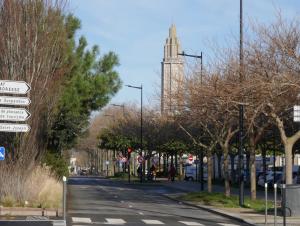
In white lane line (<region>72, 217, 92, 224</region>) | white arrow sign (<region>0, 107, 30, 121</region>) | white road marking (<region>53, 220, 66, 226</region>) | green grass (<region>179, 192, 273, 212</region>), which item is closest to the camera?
white arrow sign (<region>0, 107, 30, 121</region>)

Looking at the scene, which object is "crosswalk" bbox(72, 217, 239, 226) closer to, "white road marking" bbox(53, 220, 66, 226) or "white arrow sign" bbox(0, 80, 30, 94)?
"white road marking" bbox(53, 220, 66, 226)

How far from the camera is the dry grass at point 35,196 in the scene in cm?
2397

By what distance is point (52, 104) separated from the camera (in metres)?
28.8

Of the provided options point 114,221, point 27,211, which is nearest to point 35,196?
point 27,211

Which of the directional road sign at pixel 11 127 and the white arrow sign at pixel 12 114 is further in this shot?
the white arrow sign at pixel 12 114

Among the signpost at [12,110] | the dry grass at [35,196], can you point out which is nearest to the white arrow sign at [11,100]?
the signpost at [12,110]

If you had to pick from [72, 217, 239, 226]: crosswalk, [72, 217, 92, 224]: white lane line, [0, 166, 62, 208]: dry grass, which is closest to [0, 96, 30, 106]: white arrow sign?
[72, 217, 239, 226]: crosswalk

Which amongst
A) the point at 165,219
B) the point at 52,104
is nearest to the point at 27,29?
the point at 52,104

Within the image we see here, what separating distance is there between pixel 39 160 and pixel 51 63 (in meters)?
4.03

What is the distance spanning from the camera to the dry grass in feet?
78.6

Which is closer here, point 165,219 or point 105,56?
point 165,219

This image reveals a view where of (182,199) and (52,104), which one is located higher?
(52,104)

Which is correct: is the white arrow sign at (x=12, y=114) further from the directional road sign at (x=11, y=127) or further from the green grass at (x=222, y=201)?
the green grass at (x=222, y=201)

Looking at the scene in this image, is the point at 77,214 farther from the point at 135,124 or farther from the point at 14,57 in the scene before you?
the point at 135,124
